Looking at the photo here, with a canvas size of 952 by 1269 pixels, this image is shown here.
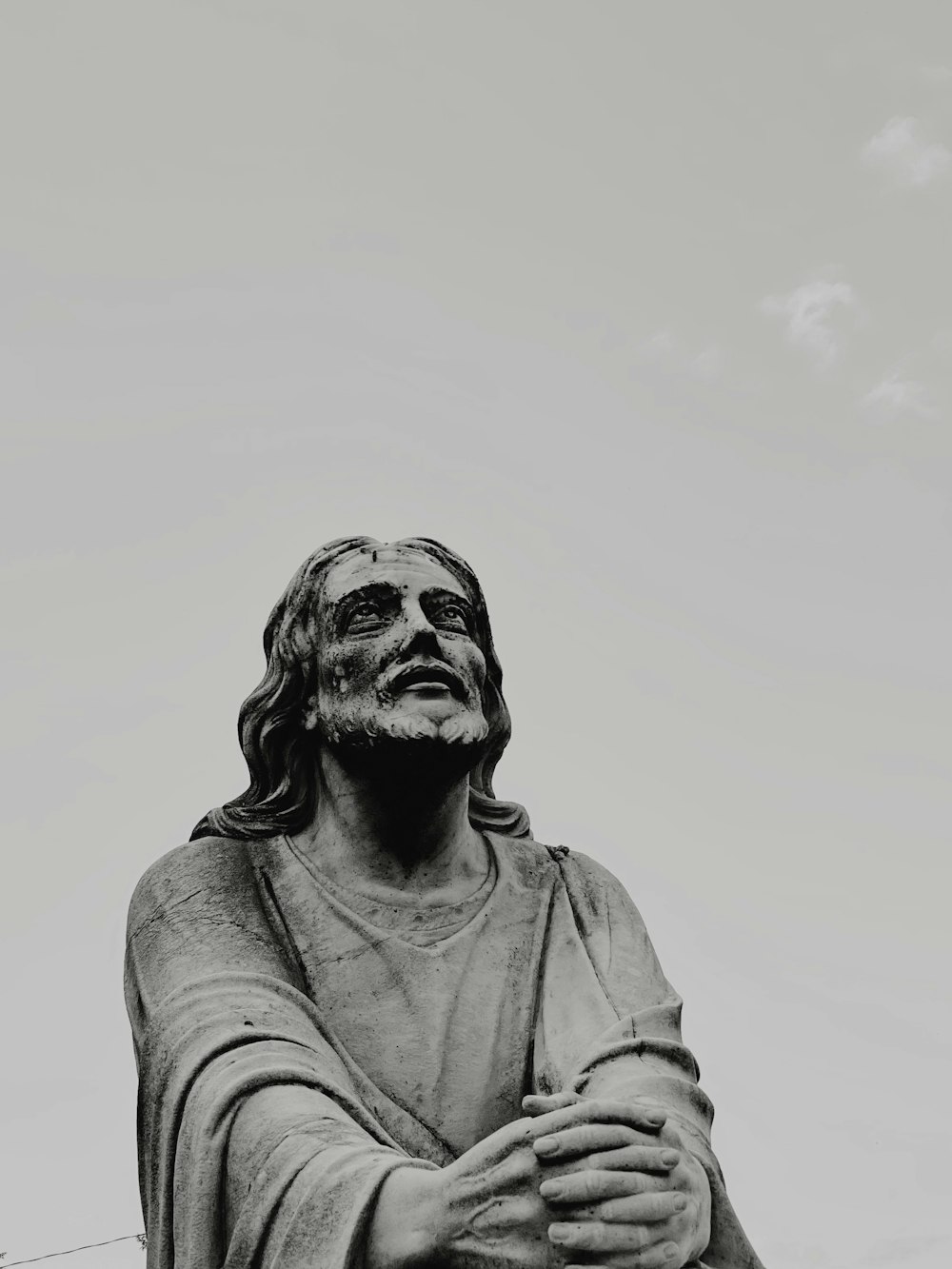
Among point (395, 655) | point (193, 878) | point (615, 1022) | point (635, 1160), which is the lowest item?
point (635, 1160)

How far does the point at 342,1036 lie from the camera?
6.71m

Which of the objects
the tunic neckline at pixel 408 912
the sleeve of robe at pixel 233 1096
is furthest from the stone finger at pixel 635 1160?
the tunic neckline at pixel 408 912

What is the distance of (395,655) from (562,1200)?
2.60 metres

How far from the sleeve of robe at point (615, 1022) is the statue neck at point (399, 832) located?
492 mm

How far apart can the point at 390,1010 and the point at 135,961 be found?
1.04 meters

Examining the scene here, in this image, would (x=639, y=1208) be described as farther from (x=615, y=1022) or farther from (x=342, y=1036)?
(x=342, y=1036)

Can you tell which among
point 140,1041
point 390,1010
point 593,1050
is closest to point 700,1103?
point 593,1050

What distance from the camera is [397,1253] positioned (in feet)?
17.4

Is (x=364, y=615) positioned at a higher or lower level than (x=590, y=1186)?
higher

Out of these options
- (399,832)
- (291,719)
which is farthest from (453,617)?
(399,832)

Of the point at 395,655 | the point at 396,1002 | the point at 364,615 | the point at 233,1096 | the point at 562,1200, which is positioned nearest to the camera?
the point at 562,1200

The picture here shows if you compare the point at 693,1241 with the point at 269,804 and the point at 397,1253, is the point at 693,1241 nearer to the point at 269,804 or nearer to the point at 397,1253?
the point at 397,1253

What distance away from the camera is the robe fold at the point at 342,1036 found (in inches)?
225

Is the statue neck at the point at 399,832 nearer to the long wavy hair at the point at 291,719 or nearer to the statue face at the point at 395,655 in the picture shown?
the statue face at the point at 395,655
